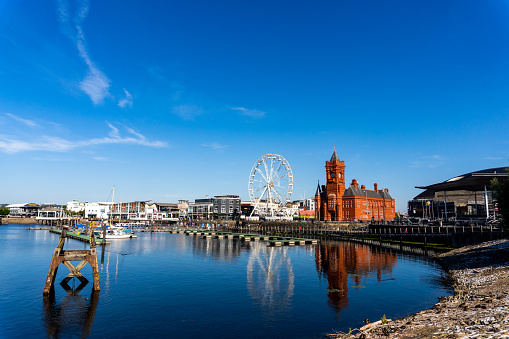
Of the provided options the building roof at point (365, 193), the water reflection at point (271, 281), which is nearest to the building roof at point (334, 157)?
the building roof at point (365, 193)

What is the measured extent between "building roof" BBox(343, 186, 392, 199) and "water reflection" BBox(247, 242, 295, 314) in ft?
274

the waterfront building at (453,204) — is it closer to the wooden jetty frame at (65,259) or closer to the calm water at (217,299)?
the calm water at (217,299)

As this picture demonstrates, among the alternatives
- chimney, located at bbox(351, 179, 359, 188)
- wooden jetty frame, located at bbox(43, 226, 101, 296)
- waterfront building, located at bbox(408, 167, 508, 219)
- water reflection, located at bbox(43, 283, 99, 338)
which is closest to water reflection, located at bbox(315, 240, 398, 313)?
water reflection, located at bbox(43, 283, 99, 338)

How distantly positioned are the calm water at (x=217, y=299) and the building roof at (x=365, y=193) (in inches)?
3316

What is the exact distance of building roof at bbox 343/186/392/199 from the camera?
432 feet

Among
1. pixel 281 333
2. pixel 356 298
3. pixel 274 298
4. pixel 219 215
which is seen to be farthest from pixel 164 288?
pixel 219 215

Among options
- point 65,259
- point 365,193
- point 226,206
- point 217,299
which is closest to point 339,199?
point 365,193

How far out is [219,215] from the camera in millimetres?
188125

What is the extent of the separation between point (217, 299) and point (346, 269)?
2116cm

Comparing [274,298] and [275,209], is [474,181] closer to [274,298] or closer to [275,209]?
[274,298]

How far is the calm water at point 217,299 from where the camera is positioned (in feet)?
70.3

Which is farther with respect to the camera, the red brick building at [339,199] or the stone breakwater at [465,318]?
the red brick building at [339,199]

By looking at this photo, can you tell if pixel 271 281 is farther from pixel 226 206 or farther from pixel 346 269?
pixel 226 206

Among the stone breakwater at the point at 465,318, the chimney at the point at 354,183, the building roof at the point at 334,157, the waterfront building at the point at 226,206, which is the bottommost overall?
the stone breakwater at the point at 465,318
